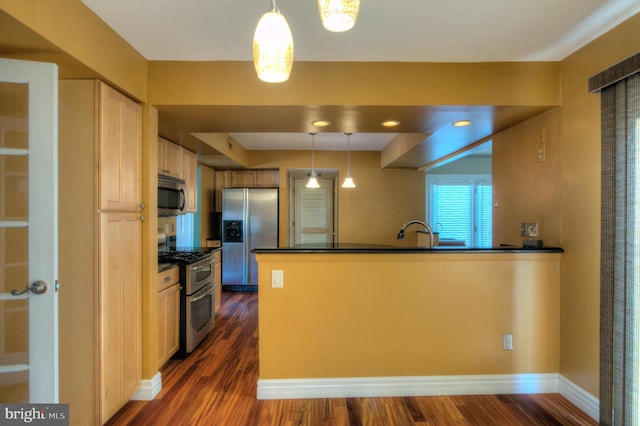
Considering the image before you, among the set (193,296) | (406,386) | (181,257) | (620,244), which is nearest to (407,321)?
(406,386)


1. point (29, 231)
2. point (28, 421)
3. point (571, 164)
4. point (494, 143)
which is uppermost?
point (494, 143)

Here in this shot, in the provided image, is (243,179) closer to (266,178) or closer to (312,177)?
(266,178)

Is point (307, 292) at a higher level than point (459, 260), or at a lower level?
lower

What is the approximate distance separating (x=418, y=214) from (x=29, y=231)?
530 cm

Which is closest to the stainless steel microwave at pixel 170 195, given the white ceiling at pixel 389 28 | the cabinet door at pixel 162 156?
the cabinet door at pixel 162 156

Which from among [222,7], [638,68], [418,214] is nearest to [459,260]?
[638,68]

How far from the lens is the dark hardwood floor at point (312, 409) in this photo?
2021mm

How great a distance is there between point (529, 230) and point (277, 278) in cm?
219

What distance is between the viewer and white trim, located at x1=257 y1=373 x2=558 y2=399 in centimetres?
228

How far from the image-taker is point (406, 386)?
232 centimetres

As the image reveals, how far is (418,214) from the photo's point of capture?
5648 millimetres

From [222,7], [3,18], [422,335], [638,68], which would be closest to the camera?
[3,18]

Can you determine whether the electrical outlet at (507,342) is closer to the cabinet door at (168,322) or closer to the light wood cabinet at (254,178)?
the cabinet door at (168,322)

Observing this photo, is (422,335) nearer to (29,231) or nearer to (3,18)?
(29,231)
